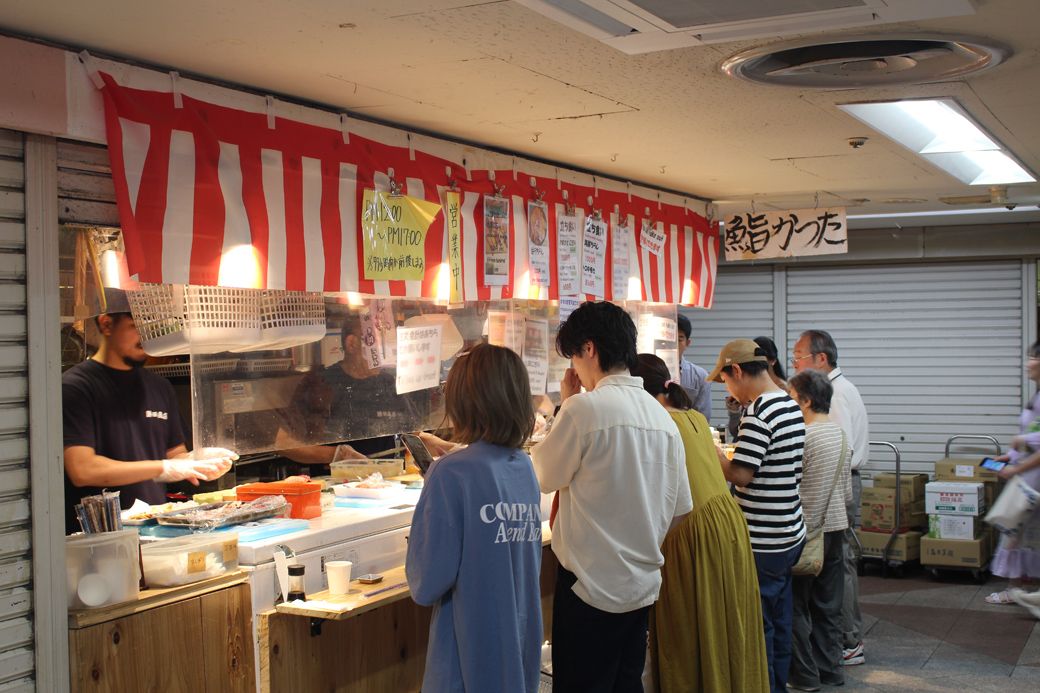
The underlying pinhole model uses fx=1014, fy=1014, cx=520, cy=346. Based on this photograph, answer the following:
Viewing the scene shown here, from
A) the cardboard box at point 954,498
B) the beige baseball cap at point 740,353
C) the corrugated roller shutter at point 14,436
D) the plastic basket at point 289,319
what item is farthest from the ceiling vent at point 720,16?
the cardboard box at point 954,498

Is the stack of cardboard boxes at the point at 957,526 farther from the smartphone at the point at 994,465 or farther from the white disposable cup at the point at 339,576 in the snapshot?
the white disposable cup at the point at 339,576

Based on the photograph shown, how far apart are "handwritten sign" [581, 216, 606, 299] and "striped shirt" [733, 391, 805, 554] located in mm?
1892

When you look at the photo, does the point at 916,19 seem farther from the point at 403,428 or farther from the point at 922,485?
the point at 922,485

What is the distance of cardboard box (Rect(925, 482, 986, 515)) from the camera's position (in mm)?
9797

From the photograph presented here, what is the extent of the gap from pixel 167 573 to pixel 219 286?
1.18 m

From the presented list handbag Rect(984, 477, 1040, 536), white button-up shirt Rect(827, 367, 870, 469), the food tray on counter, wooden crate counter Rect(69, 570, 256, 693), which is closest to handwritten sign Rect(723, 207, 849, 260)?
white button-up shirt Rect(827, 367, 870, 469)

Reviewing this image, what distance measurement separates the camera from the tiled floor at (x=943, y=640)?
22.1 feet

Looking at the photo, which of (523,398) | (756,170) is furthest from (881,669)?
(523,398)

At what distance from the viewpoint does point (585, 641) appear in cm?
404

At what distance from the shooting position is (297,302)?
496 cm

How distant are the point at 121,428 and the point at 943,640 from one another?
6183 mm

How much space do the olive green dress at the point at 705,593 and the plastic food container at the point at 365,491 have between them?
146 centimetres

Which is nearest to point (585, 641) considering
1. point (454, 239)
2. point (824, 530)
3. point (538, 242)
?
point (454, 239)

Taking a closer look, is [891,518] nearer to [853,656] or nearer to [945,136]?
[853,656]
